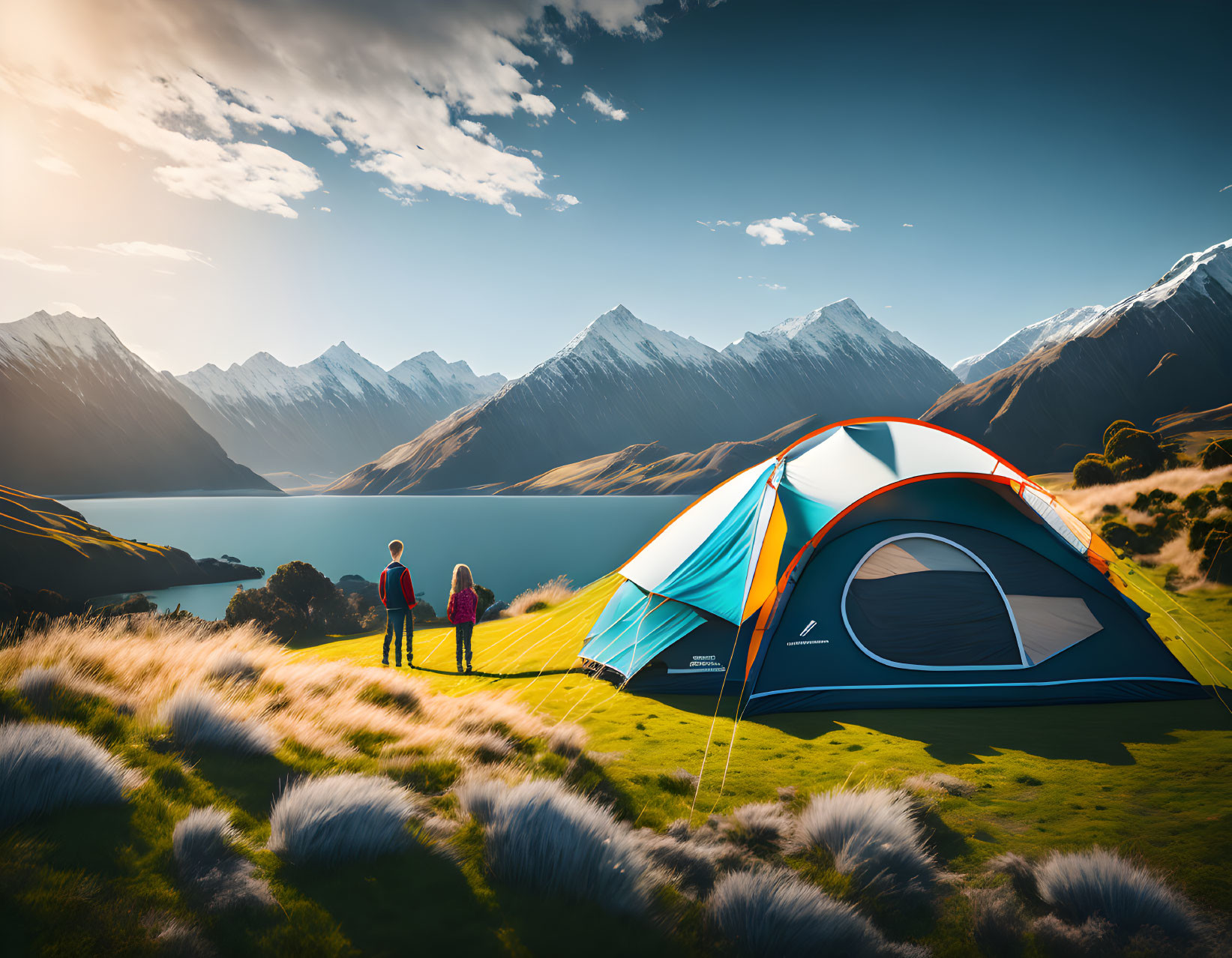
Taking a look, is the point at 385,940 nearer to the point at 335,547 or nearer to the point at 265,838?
the point at 265,838

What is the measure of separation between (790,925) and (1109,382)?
224 meters

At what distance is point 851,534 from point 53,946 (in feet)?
23.7

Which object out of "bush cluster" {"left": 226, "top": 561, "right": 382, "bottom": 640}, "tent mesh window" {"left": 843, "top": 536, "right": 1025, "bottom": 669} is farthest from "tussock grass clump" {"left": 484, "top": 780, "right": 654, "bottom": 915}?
"bush cluster" {"left": 226, "top": 561, "right": 382, "bottom": 640}

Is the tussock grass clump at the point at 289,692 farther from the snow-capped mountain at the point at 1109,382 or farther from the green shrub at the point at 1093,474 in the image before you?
the snow-capped mountain at the point at 1109,382

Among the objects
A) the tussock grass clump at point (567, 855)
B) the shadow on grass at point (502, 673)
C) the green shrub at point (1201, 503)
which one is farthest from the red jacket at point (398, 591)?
the green shrub at point (1201, 503)

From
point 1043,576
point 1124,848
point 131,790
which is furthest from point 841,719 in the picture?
point 131,790

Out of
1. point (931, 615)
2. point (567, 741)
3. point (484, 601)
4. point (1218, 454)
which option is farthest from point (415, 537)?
point (931, 615)

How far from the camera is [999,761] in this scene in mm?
5238

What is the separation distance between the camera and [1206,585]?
1012cm

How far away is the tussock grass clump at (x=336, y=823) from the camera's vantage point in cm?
307

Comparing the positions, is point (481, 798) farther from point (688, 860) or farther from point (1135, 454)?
point (1135, 454)

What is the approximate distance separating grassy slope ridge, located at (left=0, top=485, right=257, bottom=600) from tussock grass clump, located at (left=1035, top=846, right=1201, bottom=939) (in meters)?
45.8

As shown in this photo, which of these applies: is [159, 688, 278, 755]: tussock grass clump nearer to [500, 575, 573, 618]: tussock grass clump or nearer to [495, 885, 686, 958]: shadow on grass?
[495, 885, 686, 958]: shadow on grass

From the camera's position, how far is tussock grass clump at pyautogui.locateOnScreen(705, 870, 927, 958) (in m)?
2.81
